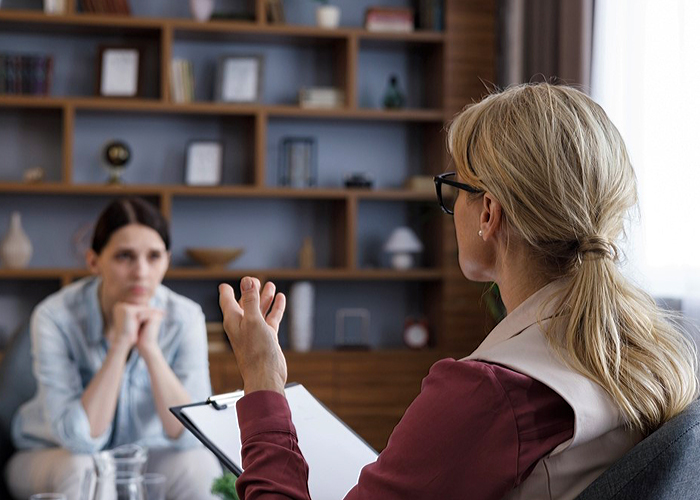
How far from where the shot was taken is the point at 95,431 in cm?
239

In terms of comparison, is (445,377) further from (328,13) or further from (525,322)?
(328,13)

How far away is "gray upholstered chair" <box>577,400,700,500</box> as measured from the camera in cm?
91

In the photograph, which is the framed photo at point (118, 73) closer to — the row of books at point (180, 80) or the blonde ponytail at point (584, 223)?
the row of books at point (180, 80)

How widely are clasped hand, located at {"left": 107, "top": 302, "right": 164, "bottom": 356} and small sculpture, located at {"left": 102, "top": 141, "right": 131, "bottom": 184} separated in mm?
1786

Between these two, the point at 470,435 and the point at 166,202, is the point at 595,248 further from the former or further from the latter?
the point at 166,202

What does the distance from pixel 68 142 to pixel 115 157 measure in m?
0.23

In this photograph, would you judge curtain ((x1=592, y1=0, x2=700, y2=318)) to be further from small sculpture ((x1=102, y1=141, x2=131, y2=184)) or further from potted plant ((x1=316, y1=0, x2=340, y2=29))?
small sculpture ((x1=102, y1=141, x2=131, y2=184))

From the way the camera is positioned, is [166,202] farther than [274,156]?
No

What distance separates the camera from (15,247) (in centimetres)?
409

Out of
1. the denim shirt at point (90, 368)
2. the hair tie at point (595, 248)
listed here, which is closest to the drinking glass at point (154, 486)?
the hair tie at point (595, 248)

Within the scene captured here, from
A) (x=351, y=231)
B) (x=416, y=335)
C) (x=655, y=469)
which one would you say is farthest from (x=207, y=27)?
(x=655, y=469)

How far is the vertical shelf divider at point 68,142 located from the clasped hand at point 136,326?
172 centimetres

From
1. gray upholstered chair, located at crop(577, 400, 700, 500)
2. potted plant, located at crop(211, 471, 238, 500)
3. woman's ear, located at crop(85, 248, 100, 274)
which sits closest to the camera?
gray upholstered chair, located at crop(577, 400, 700, 500)

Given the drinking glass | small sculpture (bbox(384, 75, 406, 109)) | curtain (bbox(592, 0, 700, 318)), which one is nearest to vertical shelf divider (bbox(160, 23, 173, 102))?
small sculpture (bbox(384, 75, 406, 109))
